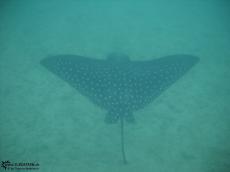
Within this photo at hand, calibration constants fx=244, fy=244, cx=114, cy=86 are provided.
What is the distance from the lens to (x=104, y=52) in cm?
374

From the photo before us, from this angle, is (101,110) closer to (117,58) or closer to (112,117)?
(112,117)

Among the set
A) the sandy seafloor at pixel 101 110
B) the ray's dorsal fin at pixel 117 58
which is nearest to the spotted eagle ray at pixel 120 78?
the ray's dorsal fin at pixel 117 58

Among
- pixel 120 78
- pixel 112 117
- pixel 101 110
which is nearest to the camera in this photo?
pixel 112 117

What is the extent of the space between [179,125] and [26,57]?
7.79ft

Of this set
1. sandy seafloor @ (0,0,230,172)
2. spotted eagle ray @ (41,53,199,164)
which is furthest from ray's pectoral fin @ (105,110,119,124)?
sandy seafloor @ (0,0,230,172)

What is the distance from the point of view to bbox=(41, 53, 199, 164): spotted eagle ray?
8.92 ft

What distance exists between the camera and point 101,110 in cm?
307

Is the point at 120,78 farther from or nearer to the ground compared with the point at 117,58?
nearer to the ground

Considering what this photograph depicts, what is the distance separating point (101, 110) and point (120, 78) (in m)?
0.51

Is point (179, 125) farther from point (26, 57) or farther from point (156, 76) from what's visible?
point (26, 57)

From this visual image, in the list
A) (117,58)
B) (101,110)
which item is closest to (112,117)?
(101,110)

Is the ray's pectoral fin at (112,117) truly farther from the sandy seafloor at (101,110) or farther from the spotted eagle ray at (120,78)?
the sandy seafloor at (101,110)

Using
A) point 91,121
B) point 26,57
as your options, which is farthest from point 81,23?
point 91,121

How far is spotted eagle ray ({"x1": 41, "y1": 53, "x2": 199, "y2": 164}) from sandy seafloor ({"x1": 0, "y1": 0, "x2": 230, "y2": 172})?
0.33 meters
